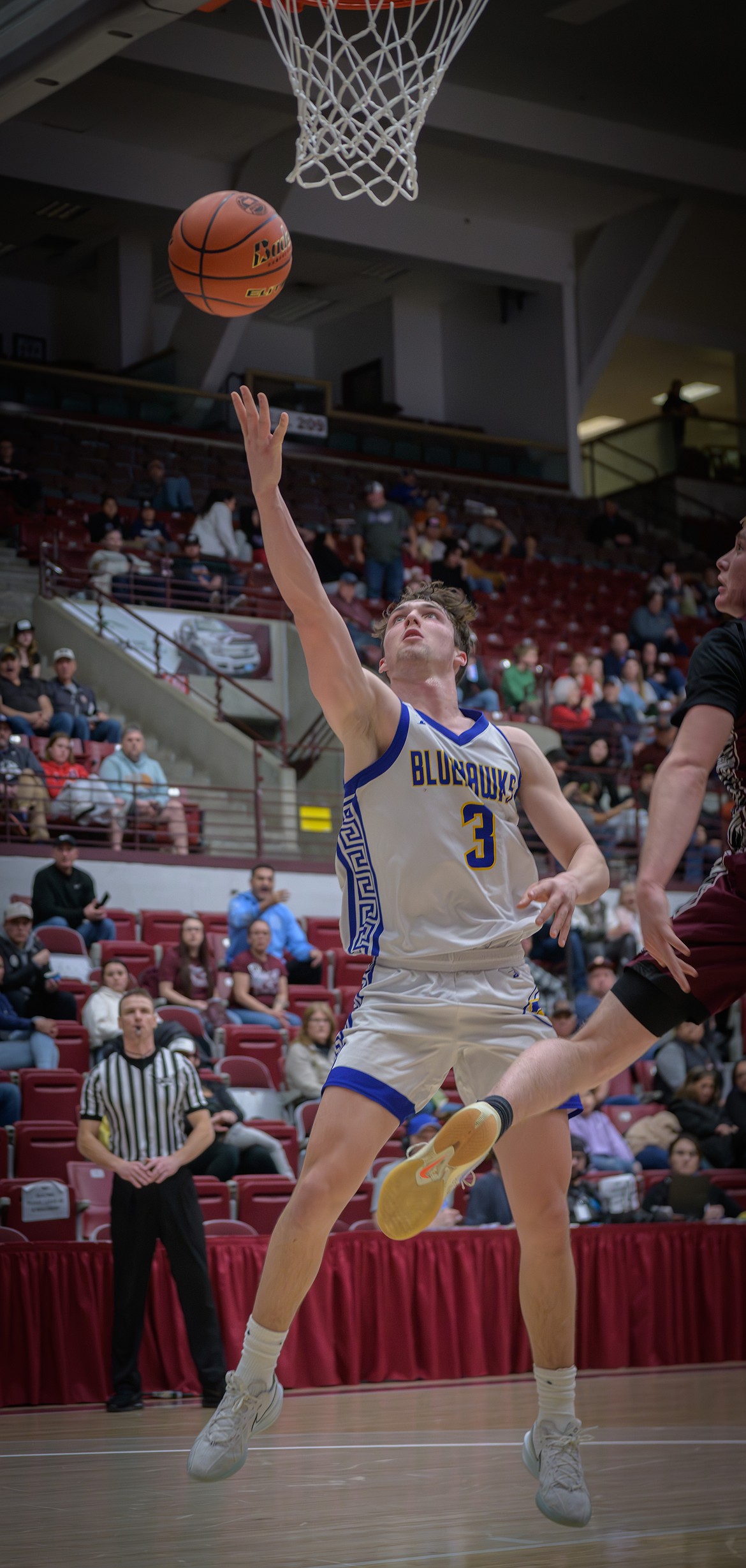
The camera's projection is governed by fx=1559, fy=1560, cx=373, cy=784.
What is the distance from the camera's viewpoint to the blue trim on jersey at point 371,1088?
4.03 meters

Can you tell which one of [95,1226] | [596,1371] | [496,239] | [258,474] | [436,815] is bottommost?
[596,1371]

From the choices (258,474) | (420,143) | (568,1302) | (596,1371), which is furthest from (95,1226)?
(420,143)

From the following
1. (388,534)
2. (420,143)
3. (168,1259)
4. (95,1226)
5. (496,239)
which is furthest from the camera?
(496,239)

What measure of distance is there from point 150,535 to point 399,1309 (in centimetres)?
1119

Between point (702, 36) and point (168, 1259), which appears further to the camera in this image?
point (702, 36)

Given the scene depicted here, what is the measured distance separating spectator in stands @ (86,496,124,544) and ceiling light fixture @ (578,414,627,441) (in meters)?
14.3

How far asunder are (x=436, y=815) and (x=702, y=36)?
1838 centimetres

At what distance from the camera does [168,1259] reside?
25.6ft

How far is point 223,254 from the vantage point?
21.9ft

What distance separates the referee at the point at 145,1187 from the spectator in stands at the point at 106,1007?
232cm

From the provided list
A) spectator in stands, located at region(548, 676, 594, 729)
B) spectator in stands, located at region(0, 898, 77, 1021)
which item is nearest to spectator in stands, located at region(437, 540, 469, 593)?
spectator in stands, located at region(548, 676, 594, 729)

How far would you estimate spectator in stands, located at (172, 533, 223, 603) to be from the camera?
17.2 metres

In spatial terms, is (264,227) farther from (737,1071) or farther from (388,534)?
(388,534)

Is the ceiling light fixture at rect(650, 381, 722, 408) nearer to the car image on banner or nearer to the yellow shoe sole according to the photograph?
the car image on banner
